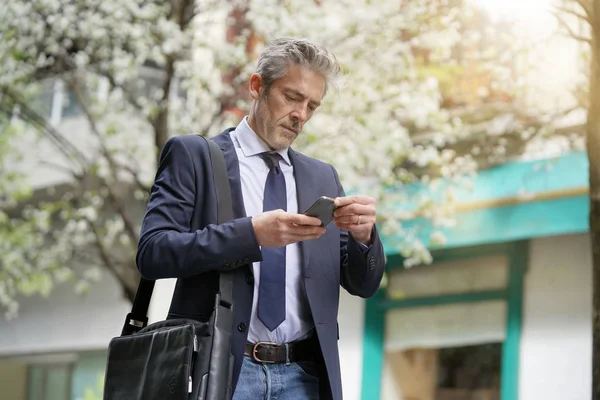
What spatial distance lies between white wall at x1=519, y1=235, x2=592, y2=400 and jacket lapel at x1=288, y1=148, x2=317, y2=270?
5.97 m

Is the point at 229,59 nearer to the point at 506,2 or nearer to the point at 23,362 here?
the point at 506,2

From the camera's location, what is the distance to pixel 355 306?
11102 mm

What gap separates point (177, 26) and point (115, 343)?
732 cm

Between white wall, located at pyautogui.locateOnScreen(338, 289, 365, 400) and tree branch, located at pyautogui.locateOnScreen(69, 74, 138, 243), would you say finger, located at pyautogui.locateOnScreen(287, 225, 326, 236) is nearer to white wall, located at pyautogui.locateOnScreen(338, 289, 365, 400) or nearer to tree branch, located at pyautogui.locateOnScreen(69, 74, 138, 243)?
tree branch, located at pyautogui.locateOnScreen(69, 74, 138, 243)

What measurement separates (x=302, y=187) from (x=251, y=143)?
0.72 ft

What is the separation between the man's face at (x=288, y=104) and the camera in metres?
3.40

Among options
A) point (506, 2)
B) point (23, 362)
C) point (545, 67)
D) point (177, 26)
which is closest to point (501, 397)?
point (545, 67)

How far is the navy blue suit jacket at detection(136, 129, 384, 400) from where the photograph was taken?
10.0ft

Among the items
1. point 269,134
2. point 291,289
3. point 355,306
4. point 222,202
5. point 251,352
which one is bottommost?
point 251,352

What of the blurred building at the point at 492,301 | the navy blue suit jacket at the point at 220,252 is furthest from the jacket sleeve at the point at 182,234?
the blurred building at the point at 492,301

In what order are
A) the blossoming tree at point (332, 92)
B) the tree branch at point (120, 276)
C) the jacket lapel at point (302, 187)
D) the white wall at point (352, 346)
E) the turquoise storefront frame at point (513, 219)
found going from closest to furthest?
the jacket lapel at point (302, 187) → the turquoise storefront frame at point (513, 219) → the blossoming tree at point (332, 92) → the tree branch at point (120, 276) → the white wall at point (352, 346)

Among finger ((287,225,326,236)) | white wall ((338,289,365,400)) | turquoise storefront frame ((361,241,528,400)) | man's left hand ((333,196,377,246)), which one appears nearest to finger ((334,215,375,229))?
man's left hand ((333,196,377,246))

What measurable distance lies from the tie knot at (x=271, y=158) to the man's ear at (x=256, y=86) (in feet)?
0.64

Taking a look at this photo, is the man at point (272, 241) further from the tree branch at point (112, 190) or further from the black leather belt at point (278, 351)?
the tree branch at point (112, 190)
